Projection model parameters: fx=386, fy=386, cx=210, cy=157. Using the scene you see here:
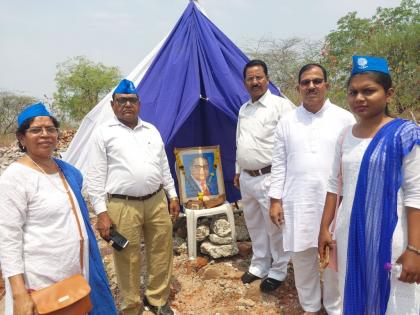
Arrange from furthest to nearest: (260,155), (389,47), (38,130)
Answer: (389,47) < (260,155) < (38,130)

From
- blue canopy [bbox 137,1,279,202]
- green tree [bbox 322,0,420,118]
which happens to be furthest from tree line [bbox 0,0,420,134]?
blue canopy [bbox 137,1,279,202]

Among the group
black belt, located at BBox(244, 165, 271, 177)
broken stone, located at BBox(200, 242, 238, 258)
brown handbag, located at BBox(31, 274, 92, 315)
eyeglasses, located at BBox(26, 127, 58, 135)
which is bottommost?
broken stone, located at BBox(200, 242, 238, 258)

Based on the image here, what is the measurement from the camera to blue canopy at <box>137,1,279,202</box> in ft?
12.6

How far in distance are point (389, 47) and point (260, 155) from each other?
875cm

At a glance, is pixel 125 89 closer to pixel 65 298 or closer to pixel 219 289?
pixel 65 298

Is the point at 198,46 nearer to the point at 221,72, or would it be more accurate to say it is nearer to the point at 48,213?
the point at 221,72

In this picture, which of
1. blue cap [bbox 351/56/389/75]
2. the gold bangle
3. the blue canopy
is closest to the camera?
the gold bangle

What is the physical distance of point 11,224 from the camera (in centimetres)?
176

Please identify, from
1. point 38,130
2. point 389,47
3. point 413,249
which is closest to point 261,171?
point 413,249

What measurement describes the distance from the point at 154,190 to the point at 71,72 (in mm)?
21662

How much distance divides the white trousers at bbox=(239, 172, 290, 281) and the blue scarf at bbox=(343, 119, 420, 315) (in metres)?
1.30

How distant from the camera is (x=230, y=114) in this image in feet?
12.7

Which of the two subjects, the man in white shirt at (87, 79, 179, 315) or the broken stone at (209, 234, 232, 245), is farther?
the broken stone at (209, 234, 232, 245)

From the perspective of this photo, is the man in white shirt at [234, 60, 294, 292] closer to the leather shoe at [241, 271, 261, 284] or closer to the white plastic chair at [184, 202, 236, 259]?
the leather shoe at [241, 271, 261, 284]
